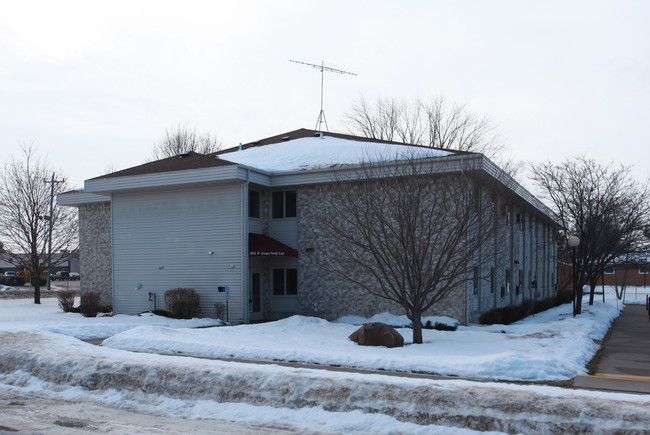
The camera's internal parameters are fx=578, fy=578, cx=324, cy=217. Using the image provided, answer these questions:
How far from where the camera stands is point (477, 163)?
17406 millimetres

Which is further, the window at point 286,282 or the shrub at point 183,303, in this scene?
the window at point 286,282

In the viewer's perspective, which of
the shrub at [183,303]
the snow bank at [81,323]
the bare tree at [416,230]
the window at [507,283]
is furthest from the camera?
the window at [507,283]

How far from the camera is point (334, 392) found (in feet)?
27.4

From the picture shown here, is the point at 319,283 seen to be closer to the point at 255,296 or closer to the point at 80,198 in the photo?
the point at 255,296

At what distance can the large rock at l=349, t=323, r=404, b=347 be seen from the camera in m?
14.4

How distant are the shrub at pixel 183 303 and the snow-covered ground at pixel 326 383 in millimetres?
5871

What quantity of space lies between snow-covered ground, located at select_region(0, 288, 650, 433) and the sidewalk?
19.8 inches

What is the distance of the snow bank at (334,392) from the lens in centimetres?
704

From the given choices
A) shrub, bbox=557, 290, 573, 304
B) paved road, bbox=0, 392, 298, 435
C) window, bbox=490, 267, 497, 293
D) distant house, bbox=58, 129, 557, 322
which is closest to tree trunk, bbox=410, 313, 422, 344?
distant house, bbox=58, 129, 557, 322

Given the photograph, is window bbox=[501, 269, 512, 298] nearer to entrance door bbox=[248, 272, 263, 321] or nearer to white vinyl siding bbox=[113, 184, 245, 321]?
entrance door bbox=[248, 272, 263, 321]

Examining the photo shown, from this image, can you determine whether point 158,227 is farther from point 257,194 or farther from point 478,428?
point 478,428

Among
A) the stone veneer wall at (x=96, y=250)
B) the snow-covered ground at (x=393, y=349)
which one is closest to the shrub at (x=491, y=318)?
the snow-covered ground at (x=393, y=349)

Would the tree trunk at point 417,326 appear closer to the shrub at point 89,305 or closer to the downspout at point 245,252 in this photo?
the downspout at point 245,252

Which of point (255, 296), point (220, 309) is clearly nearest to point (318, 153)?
point (255, 296)
